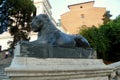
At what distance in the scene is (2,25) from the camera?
3150 centimetres

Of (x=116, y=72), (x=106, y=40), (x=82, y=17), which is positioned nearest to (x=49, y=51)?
(x=116, y=72)

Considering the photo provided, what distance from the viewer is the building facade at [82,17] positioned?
55.0m

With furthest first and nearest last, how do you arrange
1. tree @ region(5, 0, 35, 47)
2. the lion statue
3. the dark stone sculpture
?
1. tree @ region(5, 0, 35, 47)
2. the lion statue
3. the dark stone sculpture

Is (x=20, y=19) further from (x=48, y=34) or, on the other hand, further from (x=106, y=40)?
(x=48, y=34)

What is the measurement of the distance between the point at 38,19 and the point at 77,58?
1253mm

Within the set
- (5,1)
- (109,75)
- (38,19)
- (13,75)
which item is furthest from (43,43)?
(5,1)

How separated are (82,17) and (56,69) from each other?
50609mm

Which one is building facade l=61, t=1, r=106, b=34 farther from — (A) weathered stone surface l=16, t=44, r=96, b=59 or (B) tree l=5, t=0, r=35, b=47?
(A) weathered stone surface l=16, t=44, r=96, b=59

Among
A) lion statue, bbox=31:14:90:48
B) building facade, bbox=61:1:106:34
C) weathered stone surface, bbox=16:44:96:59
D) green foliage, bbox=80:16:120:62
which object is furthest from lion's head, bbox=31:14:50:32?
building facade, bbox=61:1:106:34

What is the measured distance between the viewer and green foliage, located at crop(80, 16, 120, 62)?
28594 millimetres

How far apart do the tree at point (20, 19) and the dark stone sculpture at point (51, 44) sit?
25322 millimetres

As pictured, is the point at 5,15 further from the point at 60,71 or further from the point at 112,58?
the point at 60,71

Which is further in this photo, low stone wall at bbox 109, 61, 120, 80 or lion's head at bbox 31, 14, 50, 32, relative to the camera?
low stone wall at bbox 109, 61, 120, 80

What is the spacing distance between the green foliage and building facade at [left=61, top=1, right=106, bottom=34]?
76.1 ft
